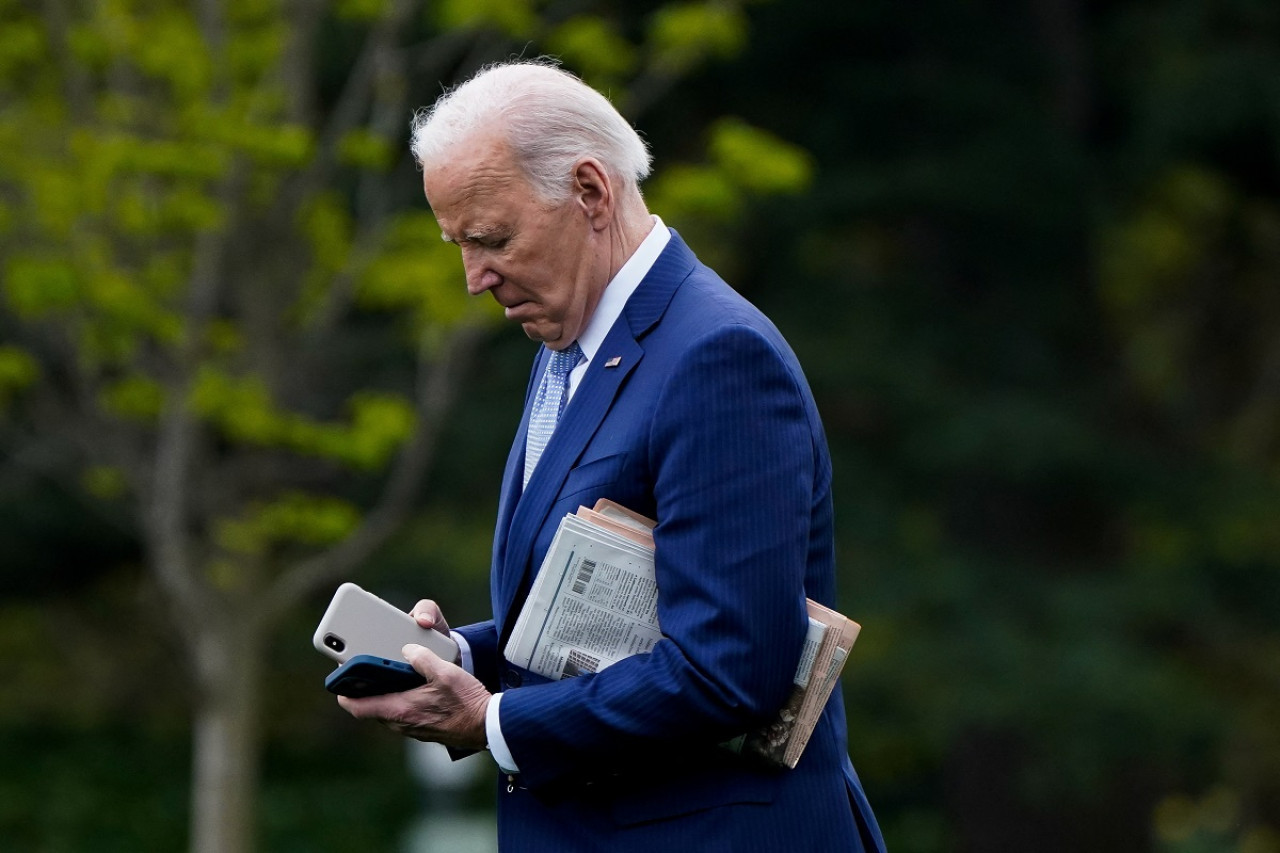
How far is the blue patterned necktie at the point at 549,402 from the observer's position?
232 centimetres

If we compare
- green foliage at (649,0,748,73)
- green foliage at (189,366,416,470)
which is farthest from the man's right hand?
green foliage at (649,0,748,73)

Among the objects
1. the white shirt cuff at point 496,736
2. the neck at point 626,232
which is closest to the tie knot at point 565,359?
the neck at point 626,232

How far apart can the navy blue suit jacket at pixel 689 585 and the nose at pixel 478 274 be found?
166 millimetres

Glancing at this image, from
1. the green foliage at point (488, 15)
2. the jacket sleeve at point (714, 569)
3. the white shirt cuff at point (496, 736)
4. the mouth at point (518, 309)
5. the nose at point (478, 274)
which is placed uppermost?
the nose at point (478, 274)

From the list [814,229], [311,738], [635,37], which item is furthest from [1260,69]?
[311,738]

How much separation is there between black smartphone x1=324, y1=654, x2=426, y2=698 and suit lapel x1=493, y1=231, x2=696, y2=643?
175 mm

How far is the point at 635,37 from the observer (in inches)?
352

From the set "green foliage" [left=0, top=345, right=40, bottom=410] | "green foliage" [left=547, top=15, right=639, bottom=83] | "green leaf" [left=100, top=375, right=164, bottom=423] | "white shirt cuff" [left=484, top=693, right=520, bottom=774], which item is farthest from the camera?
"green foliage" [left=547, top=15, right=639, bottom=83]

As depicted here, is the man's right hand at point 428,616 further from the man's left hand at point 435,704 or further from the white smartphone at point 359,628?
the man's left hand at point 435,704

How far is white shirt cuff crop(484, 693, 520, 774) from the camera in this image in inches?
82.4

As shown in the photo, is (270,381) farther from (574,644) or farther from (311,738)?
(311,738)

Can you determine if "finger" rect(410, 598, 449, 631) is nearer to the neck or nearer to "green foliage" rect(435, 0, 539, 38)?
the neck

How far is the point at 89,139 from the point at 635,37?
3386mm

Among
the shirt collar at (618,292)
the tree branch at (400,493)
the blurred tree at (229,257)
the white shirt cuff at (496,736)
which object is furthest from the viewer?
the tree branch at (400,493)
